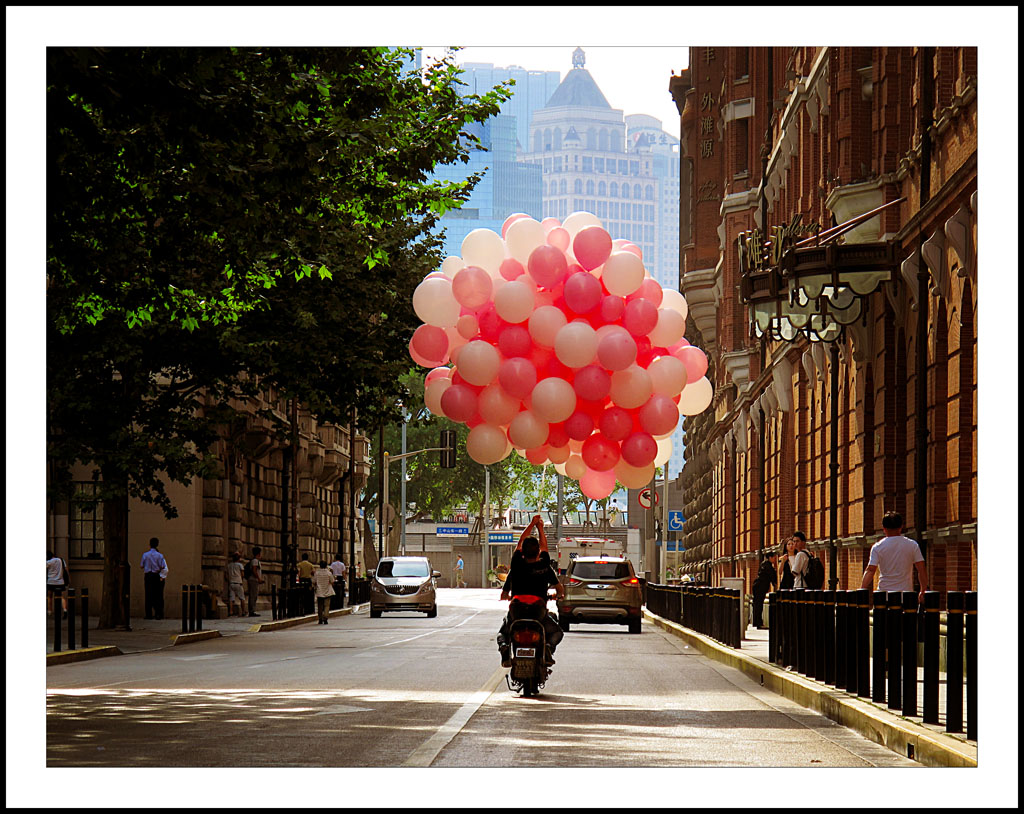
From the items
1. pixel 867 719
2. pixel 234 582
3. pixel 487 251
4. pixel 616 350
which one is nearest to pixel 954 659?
pixel 867 719

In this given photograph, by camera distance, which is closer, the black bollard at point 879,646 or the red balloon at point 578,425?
the black bollard at point 879,646

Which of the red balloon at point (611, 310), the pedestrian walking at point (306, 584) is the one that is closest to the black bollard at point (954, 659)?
the red balloon at point (611, 310)

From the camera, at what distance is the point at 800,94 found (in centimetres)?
3734

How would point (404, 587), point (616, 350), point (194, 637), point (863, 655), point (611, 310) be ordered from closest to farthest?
point (863, 655), point (616, 350), point (611, 310), point (194, 637), point (404, 587)

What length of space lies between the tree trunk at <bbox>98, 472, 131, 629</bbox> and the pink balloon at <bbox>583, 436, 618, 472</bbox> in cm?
1712

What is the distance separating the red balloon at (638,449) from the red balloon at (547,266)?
1777 mm

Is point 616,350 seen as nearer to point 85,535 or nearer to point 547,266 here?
point 547,266

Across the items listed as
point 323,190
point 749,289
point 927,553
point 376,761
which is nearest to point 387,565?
point 749,289

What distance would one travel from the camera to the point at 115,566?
1293 inches

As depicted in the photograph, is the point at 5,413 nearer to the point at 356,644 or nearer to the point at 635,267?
the point at 635,267

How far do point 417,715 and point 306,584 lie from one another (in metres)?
33.4

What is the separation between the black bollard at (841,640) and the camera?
16.0 metres

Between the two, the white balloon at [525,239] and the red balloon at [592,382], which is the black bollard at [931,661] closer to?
the red balloon at [592,382]

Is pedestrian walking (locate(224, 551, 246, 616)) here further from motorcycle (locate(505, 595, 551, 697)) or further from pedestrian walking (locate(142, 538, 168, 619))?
motorcycle (locate(505, 595, 551, 697))
